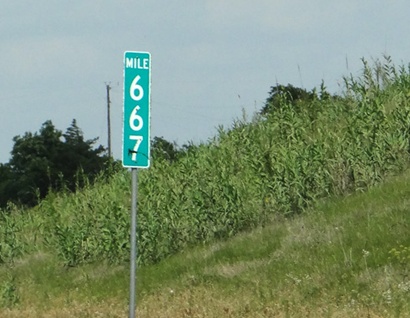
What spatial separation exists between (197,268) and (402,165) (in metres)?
3.96

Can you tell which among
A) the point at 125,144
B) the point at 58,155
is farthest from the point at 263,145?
the point at 58,155

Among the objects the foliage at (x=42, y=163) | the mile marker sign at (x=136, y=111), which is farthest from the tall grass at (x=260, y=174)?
the foliage at (x=42, y=163)

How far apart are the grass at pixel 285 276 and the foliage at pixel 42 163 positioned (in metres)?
36.8

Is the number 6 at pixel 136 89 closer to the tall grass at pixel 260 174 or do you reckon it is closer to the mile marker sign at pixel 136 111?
the mile marker sign at pixel 136 111

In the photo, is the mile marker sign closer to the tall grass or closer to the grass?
the grass

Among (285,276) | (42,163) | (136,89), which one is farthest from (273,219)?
(42,163)

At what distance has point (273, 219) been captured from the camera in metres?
20.6

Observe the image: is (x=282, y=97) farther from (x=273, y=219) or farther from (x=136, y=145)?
(x=136, y=145)

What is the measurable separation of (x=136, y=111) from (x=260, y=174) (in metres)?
9.77

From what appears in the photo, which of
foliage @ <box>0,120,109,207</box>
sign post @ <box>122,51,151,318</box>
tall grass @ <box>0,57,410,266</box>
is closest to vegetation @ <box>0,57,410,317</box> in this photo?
tall grass @ <box>0,57,410,266</box>

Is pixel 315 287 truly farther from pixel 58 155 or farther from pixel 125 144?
pixel 58 155

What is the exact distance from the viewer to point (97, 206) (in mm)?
27578

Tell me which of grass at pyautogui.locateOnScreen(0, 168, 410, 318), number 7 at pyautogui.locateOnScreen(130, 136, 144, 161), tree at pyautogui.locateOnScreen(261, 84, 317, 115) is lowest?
grass at pyautogui.locateOnScreen(0, 168, 410, 318)

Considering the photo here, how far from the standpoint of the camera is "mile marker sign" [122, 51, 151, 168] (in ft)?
38.4
